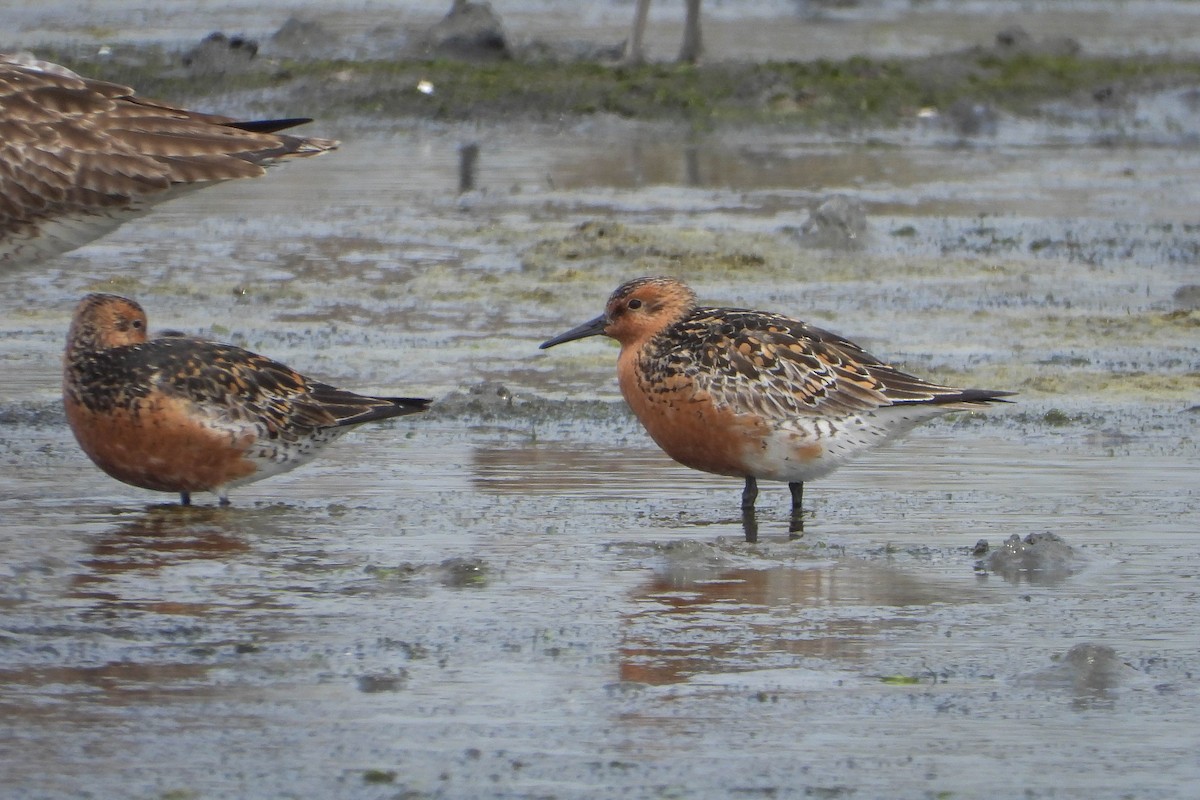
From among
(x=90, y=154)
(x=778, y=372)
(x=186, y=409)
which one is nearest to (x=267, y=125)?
(x=90, y=154)

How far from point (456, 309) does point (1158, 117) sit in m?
13.1

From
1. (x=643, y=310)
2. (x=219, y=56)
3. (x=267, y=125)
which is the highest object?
(x=219, y=56)

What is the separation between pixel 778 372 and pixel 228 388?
212 centimetres

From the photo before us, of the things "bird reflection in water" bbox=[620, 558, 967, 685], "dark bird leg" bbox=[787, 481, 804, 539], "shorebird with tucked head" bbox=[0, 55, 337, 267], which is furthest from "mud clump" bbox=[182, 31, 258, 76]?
"bird reflection in water" bbox=[620, 558, 967, 685]

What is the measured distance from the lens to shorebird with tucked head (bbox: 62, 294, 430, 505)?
844 centimetres

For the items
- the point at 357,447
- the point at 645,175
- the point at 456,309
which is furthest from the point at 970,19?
the point at 357,447

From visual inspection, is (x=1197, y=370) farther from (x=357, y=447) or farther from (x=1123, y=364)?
(x=357, y=447)

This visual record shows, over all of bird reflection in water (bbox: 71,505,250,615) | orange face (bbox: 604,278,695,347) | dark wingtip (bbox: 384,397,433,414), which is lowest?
bird reflection in water (bbox: 71,505,250,615)

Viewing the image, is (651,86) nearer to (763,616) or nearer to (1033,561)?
(1033,561)

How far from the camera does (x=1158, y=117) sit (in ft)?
78.2

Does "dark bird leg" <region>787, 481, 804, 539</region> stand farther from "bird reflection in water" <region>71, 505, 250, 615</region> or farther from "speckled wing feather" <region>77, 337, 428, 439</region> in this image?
"bird reflection in water" <region>71, 505, 250, 615</region>

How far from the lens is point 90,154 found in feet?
31.2

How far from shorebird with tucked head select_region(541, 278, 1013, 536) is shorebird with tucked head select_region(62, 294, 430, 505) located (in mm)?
989

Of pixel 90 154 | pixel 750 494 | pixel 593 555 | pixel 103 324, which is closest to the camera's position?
pixel 593 555
